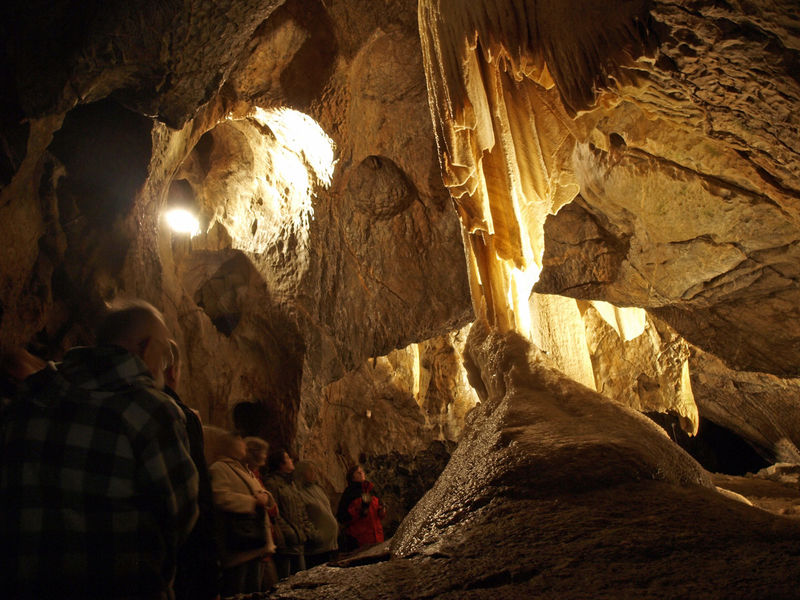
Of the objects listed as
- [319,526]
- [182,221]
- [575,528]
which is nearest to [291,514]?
[319,526]

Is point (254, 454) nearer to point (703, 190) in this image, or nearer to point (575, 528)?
point (575, 528)

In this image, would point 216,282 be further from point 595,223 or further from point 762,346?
point 762,346

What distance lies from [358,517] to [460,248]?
3.43 metres

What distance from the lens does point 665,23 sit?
258cm

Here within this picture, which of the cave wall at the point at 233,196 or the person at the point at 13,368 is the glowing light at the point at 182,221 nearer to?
the cave wall at the point at 233,196

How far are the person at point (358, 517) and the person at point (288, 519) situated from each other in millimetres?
1247

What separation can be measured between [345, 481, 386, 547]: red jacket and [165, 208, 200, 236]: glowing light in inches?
170

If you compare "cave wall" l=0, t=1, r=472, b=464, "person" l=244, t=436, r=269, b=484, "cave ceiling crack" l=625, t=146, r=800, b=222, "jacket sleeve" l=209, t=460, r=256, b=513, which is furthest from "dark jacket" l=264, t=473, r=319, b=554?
"cave ceiling crack" l=625, t=146, r=800, b=222

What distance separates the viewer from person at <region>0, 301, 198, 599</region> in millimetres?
1361

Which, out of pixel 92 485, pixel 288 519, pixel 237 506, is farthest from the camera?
pixel 288 519

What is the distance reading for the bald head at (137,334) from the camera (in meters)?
1.68

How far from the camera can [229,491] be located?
8.55ft

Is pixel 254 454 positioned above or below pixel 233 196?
below

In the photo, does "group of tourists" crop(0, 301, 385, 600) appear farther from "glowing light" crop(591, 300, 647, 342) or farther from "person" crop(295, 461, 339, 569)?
"glowing light" crop(591, 300, 647, 342)
